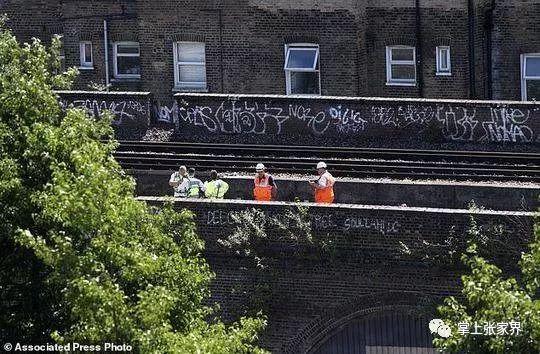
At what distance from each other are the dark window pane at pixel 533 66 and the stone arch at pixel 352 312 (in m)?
15.4

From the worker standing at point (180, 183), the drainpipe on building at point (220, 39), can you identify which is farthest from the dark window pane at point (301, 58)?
the worker standing at point (180, 183)

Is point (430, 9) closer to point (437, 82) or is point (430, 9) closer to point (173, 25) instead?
point (437, 82)

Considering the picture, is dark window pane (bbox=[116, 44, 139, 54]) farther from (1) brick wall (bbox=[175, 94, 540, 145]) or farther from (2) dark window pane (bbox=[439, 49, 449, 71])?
(2) dark window pane (bbox=[439, 49, 449, 71])

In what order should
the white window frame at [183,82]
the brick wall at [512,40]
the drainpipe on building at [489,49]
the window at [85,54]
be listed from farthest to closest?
the window at [85,54] < the white window frame at [183,82] < the drainpipe on building at [489,49] < the brick wall at [512,40]

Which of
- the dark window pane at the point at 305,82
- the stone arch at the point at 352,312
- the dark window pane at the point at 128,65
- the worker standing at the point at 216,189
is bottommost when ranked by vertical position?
the stone arch at the point at 352,312

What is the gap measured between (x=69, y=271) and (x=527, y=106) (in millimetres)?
Result: 16243

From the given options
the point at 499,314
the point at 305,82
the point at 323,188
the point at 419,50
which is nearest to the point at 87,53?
the point at 305,82

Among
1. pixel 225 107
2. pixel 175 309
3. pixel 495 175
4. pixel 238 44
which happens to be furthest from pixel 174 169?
pixel 175 309

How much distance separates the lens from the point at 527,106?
31422mm

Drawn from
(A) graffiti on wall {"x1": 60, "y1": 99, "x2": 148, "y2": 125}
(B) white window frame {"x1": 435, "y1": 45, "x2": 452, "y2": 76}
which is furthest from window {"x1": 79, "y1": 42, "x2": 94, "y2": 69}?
(B) white window frame {"x1": 435, "y1": 45, "x2": 452, "y2": 76}

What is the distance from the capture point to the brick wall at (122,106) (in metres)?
33.8

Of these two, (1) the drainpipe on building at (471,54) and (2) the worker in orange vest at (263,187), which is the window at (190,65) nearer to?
(1) the drainpipe on building at (471,54)

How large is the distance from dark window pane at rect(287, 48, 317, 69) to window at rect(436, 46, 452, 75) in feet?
10.7

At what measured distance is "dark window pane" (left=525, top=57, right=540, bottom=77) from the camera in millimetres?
38284
